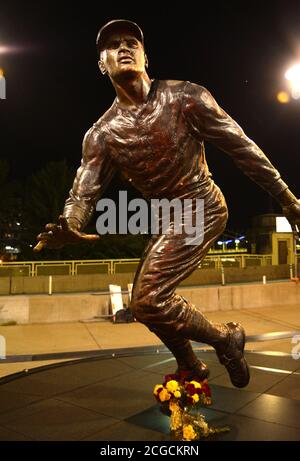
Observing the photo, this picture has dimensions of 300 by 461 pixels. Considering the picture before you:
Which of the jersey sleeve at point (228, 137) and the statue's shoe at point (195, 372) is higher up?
the jersey sleeve at point (228, 137)

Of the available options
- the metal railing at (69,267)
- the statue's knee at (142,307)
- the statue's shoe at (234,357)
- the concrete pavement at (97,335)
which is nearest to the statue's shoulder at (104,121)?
the statue's knee at (142,307)

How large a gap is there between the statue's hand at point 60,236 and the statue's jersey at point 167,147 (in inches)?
8.1

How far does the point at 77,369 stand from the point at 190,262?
8.39ft

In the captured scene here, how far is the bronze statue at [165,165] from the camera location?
2.85 m

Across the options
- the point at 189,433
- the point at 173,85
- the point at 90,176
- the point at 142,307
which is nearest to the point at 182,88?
the point at 173,85

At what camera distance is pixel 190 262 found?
2.97 m

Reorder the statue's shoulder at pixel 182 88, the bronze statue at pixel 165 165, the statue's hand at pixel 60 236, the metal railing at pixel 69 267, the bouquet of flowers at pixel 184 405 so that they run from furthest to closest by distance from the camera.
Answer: the metal railing at pixel 69 267, the statue's shoulder at pixel 182 88, the bronze statue at pixel 165 165, the bouquet of flowers at pixel 184 405, the statue's hand at pixel 60 236

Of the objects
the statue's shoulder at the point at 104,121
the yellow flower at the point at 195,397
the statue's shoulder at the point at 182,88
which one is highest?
the statue's shoulder at the point at 182,88

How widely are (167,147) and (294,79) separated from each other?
6.26 meters

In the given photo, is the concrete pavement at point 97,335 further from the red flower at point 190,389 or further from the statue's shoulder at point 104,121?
the statue's shoulder at point 104,121

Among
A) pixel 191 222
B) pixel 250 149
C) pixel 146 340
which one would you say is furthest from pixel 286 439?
pixel 146 340

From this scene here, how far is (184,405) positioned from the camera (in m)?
2.92

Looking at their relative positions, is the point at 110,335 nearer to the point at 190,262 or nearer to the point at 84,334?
the point at 84,334

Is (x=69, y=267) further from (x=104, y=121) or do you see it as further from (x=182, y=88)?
(x=182, y=88)
